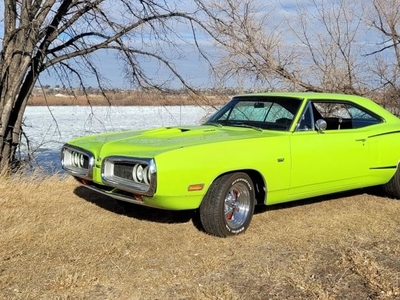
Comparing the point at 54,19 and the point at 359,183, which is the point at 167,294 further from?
the point at 54,19

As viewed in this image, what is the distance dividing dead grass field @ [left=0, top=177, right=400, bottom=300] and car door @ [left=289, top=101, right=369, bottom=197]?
40cm

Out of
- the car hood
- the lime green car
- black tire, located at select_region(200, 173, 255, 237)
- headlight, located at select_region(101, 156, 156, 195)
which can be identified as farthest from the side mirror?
headlight, located at select_region(101, 156, 156, 195)

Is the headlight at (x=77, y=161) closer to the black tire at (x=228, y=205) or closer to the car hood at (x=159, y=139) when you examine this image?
the car hood at (x=159, y=139)

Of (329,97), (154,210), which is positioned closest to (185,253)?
Answer: (154,210)

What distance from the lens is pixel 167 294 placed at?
11.9ft

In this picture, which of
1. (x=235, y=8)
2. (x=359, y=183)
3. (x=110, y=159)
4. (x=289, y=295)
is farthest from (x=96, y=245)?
(x=235, y=8)

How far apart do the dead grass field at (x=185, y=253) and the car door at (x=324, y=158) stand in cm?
40

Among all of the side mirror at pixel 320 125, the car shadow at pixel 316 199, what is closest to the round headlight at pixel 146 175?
the car shadow at pixel 316 199

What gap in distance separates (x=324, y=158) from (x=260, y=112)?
97 cm

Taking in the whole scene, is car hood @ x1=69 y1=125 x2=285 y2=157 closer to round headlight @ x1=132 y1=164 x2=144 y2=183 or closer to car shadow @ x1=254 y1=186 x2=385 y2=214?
round headlight @ x1=132 y1=164 x2=144 y2=183

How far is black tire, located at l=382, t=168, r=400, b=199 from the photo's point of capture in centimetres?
681

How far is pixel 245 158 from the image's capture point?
5.04 meters

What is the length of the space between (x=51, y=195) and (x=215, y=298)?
372 centimetres

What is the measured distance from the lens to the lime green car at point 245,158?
4684mm
